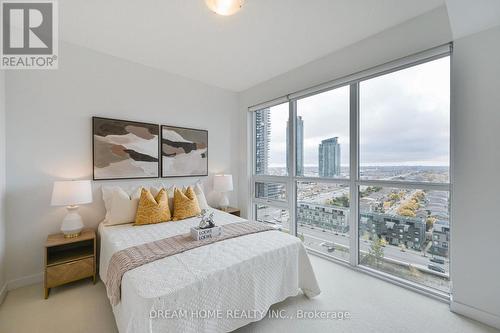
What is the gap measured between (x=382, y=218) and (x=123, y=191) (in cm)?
306

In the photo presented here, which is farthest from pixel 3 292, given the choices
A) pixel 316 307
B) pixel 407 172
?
pixel 407 172

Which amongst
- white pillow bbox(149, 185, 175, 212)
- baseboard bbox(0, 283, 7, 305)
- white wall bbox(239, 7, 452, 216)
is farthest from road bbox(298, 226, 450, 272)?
baseboard bbox(0, 283, 7, 305)

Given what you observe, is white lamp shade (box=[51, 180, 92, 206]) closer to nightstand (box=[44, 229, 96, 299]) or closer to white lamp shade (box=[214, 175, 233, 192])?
nightstand (box=[44, 229, 96, 299])

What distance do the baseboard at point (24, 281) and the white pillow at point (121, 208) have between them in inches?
34.1

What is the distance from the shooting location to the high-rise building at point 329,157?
2.80 metres

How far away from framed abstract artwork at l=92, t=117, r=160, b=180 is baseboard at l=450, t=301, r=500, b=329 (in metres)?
3.52

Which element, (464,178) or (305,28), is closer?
(464,178)

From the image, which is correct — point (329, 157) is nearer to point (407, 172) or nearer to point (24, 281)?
point (407, 172)

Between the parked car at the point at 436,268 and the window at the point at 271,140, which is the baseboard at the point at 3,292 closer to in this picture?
the window at the point at 271,140

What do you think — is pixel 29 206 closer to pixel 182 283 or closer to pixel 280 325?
pixel 182 283

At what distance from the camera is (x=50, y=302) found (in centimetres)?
198

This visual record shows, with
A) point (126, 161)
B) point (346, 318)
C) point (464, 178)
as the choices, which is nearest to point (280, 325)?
point (346, 318)

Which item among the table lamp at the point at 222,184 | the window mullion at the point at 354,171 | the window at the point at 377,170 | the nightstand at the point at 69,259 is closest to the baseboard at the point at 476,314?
the window at the point at 377,170

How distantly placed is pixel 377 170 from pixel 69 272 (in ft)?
11.2
